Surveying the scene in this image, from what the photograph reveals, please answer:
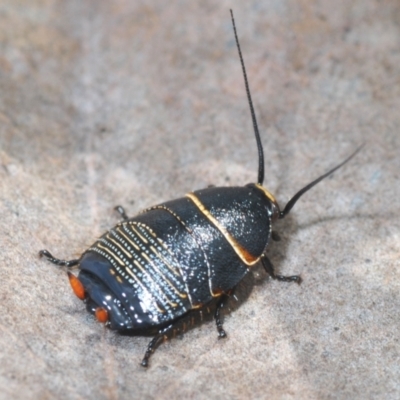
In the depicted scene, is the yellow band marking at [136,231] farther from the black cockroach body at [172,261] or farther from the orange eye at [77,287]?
the orange eye at [77,287]

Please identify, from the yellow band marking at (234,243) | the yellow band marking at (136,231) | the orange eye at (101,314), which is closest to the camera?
the orange eye at (101,314)

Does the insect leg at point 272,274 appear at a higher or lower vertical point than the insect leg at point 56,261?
lower

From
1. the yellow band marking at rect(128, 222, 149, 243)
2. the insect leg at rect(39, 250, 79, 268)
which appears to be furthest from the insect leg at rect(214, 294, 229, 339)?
the insect leg at rect(39, 250, 79, 268)

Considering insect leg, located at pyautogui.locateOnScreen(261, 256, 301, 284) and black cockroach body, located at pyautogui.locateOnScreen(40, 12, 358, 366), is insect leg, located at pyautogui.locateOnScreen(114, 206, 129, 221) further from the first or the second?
insect leg, located at pyautogui.locateOnScreen(261, 256, 301, 284)

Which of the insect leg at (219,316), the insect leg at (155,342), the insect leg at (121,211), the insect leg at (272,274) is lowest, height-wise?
the insect leg at (272,274)

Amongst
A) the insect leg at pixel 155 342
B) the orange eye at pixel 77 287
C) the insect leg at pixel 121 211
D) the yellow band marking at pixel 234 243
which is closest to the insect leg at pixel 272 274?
the yellow band marking at pixel 234 243

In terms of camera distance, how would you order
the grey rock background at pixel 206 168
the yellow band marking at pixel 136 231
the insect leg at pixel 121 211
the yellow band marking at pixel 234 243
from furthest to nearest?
the insect leg at pixel 121 211 < the yellow band marking at pixel 234 243 < the yellow band marking at pixel 136 231 < the grey rock background at pixel 206 168

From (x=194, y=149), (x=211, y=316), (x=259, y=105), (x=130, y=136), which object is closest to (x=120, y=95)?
(x=130, y=136)
